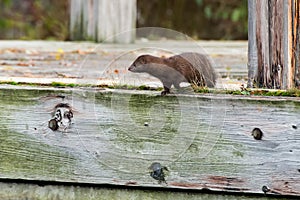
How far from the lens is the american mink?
7.88 ft

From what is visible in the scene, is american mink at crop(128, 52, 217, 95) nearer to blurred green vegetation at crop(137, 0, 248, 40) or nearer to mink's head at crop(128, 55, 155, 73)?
mink's head at crop(128, 55, 155, 73)

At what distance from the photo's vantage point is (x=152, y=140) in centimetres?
255

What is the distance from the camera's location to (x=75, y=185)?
2672 millimetres

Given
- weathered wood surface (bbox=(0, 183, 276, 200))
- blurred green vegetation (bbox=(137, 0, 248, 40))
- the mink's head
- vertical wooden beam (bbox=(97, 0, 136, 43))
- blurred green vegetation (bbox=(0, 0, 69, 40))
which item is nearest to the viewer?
the mink's head

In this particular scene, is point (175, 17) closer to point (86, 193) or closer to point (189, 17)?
point (189, 17)

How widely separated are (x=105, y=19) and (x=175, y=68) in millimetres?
3631

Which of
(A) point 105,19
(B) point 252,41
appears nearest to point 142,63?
(B) point 252,41

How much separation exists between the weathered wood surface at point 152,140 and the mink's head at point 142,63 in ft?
0.43

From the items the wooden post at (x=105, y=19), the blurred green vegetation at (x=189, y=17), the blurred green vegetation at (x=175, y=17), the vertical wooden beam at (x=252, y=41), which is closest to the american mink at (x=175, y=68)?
the vertical wooden beam at (x=252, y=41)

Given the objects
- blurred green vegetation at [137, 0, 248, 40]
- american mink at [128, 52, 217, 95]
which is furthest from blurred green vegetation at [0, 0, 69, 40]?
american mink at [128, 52, 217, 95]

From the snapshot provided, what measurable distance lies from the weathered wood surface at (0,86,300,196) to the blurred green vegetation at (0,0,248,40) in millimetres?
6883

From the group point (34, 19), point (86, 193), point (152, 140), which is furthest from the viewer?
point (34, 19)

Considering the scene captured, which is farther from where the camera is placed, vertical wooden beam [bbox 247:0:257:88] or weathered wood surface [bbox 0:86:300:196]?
vertical wooden beam [bbox 247:0:257:88]

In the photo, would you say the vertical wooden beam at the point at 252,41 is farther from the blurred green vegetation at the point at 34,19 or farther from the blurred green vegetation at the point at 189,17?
the blurred green vegetation at the point at 189,17
